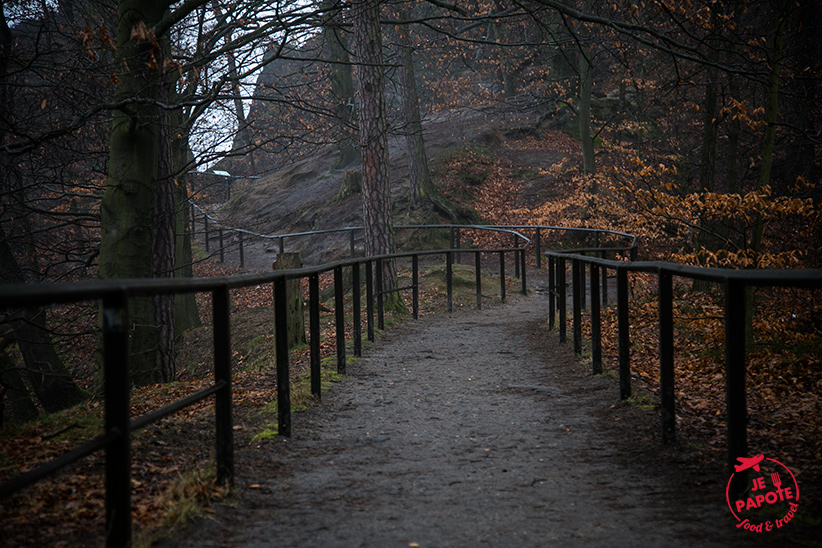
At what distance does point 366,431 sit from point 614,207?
50.8 feet

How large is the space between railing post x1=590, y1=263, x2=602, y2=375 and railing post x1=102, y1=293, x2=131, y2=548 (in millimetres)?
4700

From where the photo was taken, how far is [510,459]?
430 cm

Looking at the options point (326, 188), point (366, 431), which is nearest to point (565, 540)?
point (366, 431)

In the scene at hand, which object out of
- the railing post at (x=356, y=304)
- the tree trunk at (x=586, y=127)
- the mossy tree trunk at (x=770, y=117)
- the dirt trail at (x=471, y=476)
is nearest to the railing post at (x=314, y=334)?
the dirt trail at (x=471, y=476)

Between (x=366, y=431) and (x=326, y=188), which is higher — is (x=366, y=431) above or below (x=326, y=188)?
below

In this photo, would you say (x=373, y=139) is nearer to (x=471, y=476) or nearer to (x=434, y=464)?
(x=434, y=464)

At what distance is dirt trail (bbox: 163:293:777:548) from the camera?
299 centimetres

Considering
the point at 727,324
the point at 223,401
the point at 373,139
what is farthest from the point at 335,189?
the point at 727,324

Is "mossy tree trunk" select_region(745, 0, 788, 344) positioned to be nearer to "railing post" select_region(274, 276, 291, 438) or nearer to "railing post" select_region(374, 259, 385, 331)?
"railing post" select_region(374, 259, 385, 331)

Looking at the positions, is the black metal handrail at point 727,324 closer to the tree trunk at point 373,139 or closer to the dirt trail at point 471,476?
the dirt trail at point 471,476

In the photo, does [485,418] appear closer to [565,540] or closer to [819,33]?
[565,540]

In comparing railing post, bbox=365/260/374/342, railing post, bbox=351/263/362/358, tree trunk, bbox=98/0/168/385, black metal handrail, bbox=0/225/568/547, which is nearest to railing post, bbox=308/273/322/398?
black metal handrail, bbox=0/225/568/547

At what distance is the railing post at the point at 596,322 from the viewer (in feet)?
21.1

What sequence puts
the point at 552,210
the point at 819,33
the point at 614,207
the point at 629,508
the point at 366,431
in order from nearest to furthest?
1. the point at 629,508
2. the point at 366,431
3. the point at 819,33
4. the point at 614,207
5. the point at 552,210
